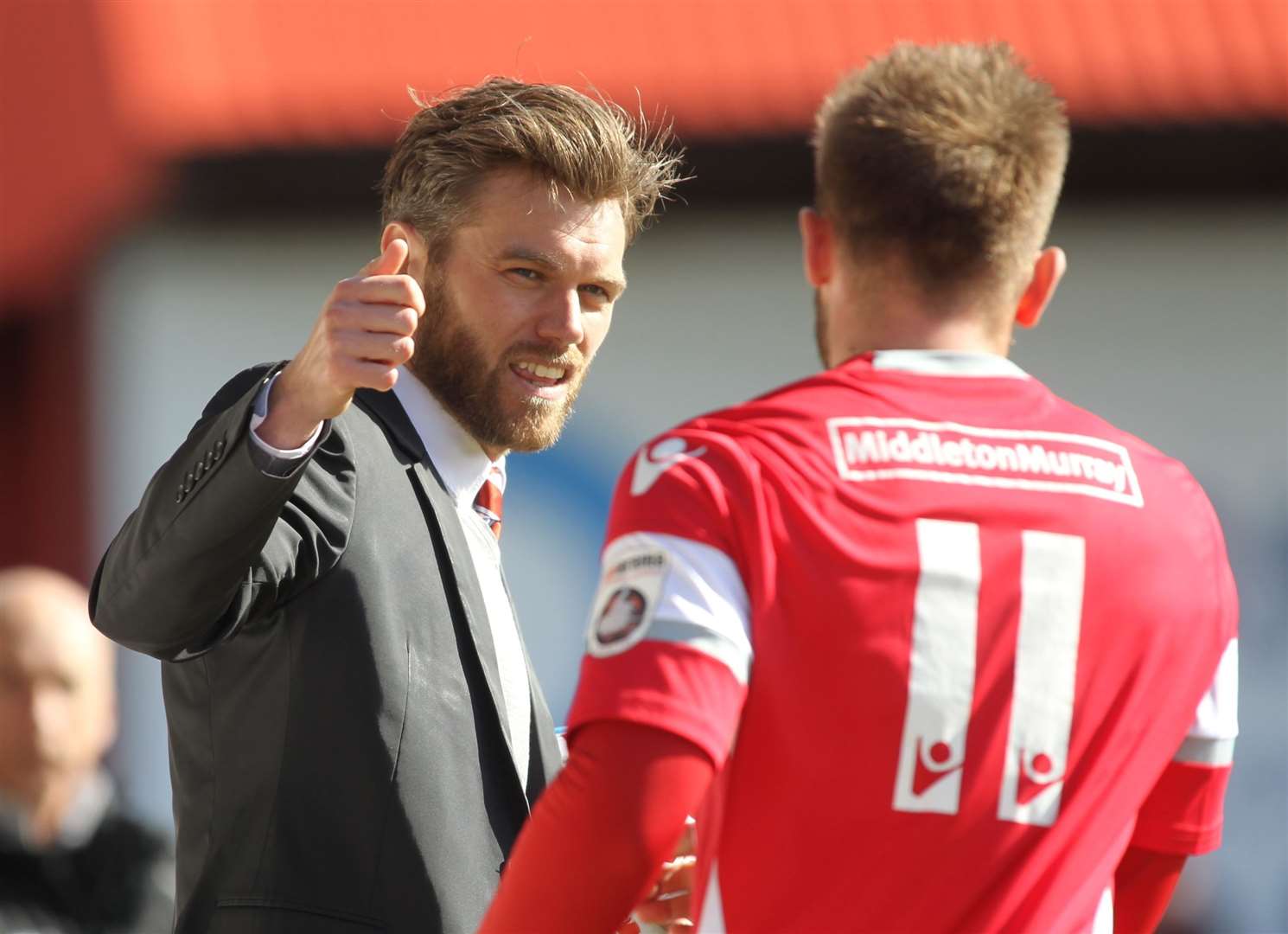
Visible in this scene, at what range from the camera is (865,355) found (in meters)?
1.72

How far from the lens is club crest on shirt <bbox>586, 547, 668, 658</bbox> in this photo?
156 cm

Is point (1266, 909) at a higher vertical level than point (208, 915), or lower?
lower

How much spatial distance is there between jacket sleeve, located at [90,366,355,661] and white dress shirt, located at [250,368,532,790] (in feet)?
1.20

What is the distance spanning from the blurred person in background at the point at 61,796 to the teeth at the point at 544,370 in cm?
158

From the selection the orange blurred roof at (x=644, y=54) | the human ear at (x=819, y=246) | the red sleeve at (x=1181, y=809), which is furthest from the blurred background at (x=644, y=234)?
the red sleeve at (x=1181, y=809)

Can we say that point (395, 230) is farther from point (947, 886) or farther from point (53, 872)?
point (53, 872)

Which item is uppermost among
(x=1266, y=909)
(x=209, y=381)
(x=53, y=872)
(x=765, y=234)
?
(x=765, y=234)

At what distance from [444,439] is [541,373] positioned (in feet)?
0.58

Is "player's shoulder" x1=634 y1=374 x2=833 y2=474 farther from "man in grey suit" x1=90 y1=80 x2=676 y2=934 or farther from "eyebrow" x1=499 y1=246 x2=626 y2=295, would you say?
"eyebrow" x1=499 y1=246 x2=626 y2=295

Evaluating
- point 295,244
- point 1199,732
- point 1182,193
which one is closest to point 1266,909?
point 1182,193

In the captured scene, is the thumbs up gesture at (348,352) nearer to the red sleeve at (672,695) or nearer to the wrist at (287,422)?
the wrist at (287,422)

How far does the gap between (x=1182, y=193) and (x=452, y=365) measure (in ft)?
14.7

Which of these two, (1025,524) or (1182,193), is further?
(1182,193)

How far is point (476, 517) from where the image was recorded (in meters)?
2.29
